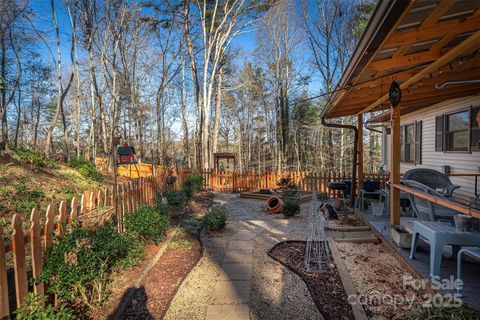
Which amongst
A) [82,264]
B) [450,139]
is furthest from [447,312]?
[450,139]

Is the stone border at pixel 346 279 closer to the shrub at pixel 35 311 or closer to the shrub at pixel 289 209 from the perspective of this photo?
the shrub at pixel 289 209

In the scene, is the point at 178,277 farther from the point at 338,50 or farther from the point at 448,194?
the point at 338,50

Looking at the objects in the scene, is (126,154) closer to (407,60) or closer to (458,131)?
(407,60)

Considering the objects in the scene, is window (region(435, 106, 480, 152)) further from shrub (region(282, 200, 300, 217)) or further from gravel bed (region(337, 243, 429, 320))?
shrub (region(282, 200, 300, 217))

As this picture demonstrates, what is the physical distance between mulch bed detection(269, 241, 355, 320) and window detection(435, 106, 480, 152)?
431 cm

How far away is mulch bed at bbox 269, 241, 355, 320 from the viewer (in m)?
2.36

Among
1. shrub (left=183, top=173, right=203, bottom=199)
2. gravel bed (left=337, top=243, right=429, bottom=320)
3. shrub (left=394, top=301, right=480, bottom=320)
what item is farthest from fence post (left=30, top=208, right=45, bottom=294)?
shrub (left=183, top=173, right=203, bottom=199)

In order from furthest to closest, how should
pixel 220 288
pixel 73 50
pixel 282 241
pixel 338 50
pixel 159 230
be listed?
pixel 338 50
pixel 73 50
pixel 282 241
pixel 159 230
pixel 220 288

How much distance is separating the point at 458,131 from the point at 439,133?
64 cm

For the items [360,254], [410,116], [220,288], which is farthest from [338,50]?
[220,288]

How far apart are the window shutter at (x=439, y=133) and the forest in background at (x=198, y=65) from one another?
8918 millimetres

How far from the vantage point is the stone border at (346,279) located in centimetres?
223

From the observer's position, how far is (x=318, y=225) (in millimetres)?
3533

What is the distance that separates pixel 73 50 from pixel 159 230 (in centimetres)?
1278
